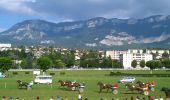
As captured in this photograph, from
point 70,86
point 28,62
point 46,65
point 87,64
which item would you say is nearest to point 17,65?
point 28,62

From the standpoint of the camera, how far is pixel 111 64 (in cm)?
19788

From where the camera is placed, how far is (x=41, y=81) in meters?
62.6

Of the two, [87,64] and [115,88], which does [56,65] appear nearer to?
[87,64]

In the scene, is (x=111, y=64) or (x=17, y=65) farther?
(x=111, y=64)

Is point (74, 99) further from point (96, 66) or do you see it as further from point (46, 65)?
point (96, 66)

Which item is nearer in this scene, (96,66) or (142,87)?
(142,87)

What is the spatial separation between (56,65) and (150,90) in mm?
131860

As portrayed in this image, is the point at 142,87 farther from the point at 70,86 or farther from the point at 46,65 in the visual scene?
the point at 46,65

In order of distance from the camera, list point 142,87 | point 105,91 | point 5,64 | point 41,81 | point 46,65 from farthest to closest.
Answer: point 46,65 < point 5,64 < point 41,81 < point 105,91 < point 142,87

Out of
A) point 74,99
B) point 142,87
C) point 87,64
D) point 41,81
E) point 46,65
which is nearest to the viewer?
point 74,99

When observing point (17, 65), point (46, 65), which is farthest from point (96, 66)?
point (46, 65)

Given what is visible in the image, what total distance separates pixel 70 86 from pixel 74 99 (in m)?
11.7

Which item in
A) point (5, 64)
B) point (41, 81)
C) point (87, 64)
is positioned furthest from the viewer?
point (87, 64)

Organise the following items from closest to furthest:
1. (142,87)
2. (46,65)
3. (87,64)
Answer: (142,87) → (46,65) → (87,64)
